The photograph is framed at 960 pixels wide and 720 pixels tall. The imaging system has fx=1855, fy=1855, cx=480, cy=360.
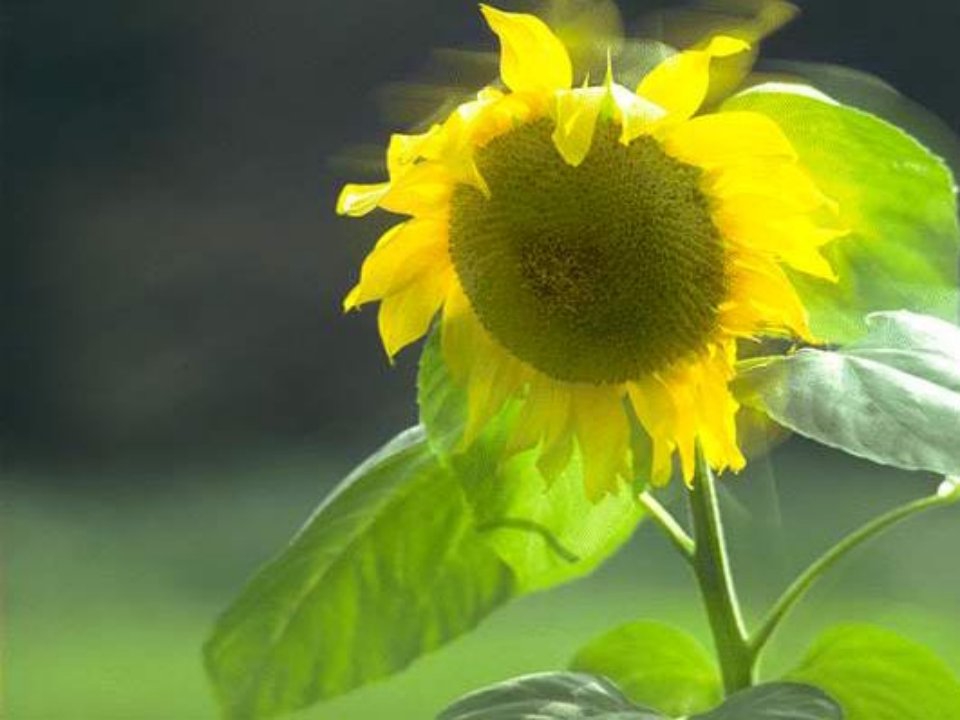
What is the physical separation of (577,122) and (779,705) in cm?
15

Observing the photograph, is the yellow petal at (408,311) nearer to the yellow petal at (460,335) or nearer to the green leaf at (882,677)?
the yellow petal at (460,335)

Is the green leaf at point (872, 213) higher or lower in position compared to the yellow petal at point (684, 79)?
lower

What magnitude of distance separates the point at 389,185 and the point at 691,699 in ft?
0.62

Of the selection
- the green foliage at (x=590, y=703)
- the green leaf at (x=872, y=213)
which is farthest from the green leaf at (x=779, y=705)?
the green leaf at (x=872, y=213)

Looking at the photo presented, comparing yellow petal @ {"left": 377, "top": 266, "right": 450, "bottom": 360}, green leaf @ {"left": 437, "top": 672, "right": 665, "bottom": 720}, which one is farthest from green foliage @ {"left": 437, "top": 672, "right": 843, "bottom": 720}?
yellow petal @ {"left": 377, "top": 266, "right": 450, "bottom": 360}

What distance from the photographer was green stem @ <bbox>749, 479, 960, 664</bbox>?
0.50 metres

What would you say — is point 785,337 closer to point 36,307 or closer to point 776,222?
point 776,222

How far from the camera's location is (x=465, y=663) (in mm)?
2500

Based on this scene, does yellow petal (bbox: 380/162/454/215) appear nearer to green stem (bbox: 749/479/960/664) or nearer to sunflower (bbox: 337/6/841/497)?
sunflower (bbox: 337/6/841/497)

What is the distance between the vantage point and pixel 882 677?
0.52 metres

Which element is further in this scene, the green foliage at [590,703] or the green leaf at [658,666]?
the green leaf at [658,666]

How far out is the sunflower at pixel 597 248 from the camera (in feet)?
1.54

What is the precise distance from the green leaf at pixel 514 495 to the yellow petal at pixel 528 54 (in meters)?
0.08

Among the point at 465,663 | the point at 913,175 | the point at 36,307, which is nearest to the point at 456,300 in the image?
the point at 913,175
